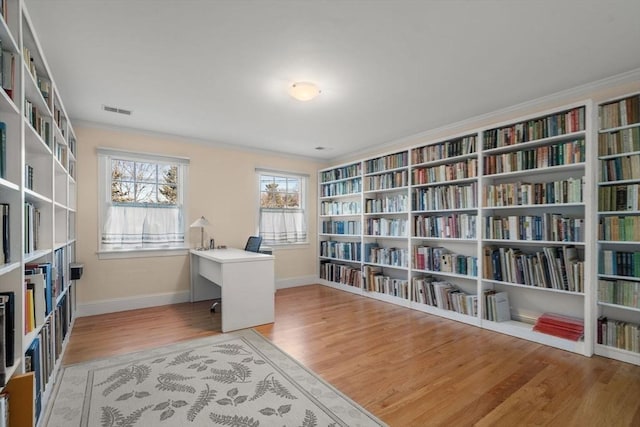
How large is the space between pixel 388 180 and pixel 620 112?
2.56m

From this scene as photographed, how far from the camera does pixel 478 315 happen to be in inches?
134

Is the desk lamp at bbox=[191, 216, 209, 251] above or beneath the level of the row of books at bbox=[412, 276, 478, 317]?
above

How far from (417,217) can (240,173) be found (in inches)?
114

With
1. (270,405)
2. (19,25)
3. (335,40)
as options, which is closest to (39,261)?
(19,25)

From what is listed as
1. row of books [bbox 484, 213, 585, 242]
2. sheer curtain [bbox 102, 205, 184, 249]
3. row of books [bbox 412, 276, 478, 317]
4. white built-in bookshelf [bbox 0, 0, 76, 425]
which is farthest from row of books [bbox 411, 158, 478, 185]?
white built-in bookshelf [bbox 0, 0, 76, 425]

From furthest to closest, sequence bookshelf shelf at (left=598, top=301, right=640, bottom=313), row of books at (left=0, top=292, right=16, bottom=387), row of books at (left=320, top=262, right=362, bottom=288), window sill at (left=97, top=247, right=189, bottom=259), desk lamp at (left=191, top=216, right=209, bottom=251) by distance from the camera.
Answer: row of books at (left=320, top=262, right=362, bottom=288), desk lamp at (left=191, top=216, right=209, bottom=251), window sill at (left=97, top=247, right=189, bottom=259), bookshelf shelf at (left=598, top=301, right=640, bottom=313), row of books at (left=0, top=292, right=16, bottom=387)

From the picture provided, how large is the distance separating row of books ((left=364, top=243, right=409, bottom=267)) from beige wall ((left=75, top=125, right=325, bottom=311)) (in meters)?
1.34

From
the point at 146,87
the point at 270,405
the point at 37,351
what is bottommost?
the point at 270,405

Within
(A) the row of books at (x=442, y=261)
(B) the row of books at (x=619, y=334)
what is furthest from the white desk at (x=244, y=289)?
(B) the row of books at (x=619, y=334)

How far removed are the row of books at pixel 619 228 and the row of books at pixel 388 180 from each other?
2148 mm

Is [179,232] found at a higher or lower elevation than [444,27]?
lower

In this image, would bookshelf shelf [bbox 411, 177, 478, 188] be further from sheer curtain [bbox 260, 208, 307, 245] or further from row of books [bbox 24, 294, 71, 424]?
row of books [bbox 24, 294, 71, 424]

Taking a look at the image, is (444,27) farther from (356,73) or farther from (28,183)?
(28,183)

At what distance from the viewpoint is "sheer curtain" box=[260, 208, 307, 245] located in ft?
17.3
